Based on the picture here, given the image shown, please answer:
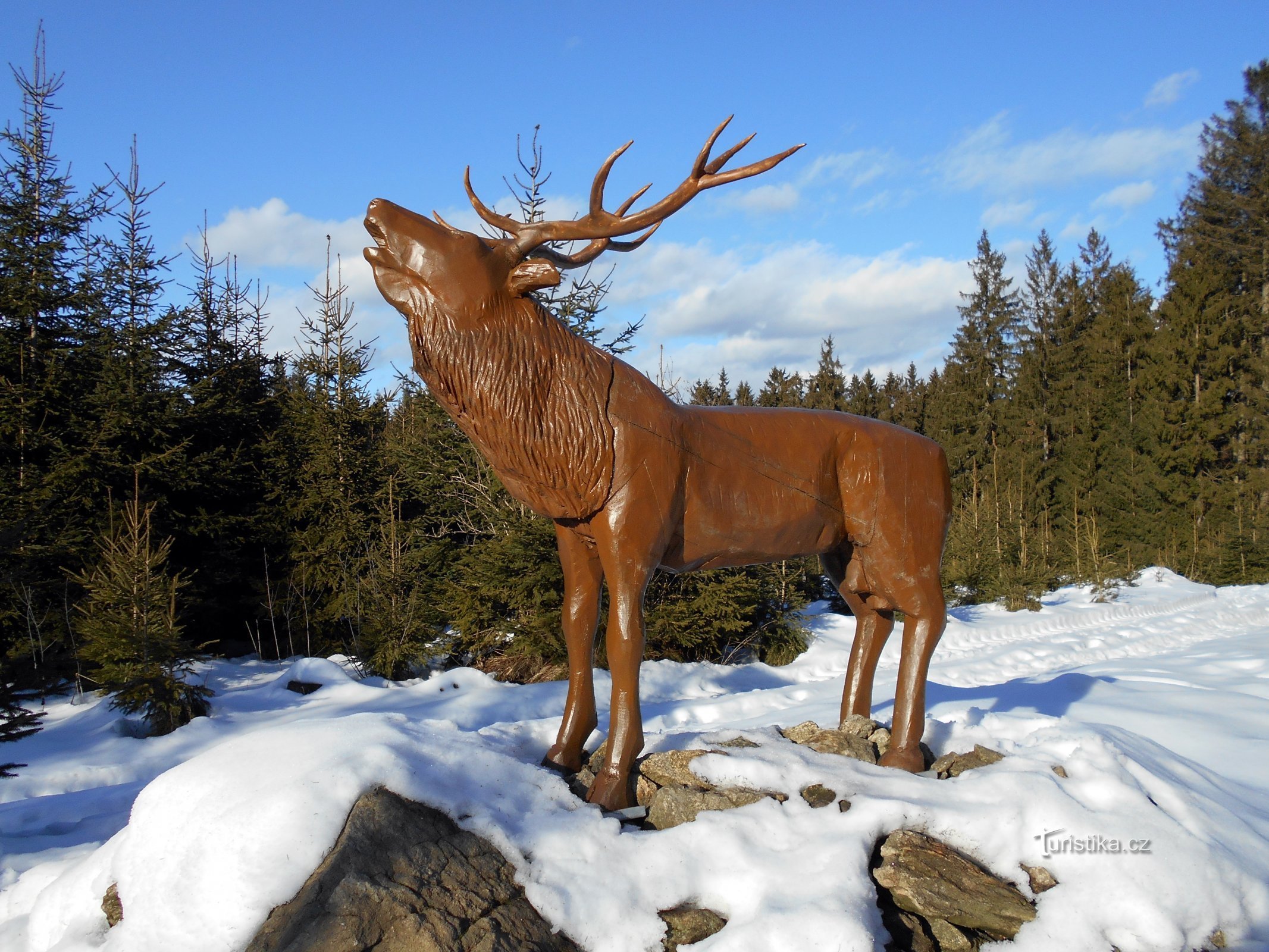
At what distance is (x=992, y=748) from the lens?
13.0 feet

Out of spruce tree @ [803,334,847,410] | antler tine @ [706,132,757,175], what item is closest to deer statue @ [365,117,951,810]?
antler tine @ [706,132,757,175]

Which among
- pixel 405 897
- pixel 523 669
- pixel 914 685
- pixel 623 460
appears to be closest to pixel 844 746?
pixel 914 685

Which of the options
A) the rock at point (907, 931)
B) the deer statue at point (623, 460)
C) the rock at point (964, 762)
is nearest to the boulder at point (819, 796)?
the rock at point (907, 931)

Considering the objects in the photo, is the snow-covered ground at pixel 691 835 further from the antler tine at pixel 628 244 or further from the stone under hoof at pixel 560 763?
the antler tine at pixel 628 244

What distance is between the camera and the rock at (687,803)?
3.13 metres

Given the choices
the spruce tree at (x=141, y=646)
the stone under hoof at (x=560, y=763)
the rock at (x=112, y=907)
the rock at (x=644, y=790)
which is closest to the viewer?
the rock at (x=112, y=907)

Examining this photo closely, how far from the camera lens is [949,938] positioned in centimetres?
284

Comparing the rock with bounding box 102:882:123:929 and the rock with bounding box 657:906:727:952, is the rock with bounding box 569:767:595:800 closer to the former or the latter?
the rock with bounding box 657:906:727:952

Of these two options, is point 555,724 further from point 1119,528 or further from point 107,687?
point 1119,528

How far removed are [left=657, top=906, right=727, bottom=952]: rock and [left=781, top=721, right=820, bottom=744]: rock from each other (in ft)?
4.67

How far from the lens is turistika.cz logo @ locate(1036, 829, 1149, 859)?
2.99m

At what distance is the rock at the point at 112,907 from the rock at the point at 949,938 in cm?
276

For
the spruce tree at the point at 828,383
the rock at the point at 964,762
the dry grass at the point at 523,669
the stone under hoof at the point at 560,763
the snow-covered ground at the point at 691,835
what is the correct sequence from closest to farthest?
the snow-covered ground at the point at 691,835 → the stone under hoof at the point at 560,763 → the rock at the point at 964,762 → the dry grass at the point at 523,669 → the spruce tree at the point at 828,383

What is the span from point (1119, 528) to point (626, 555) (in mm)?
24104
